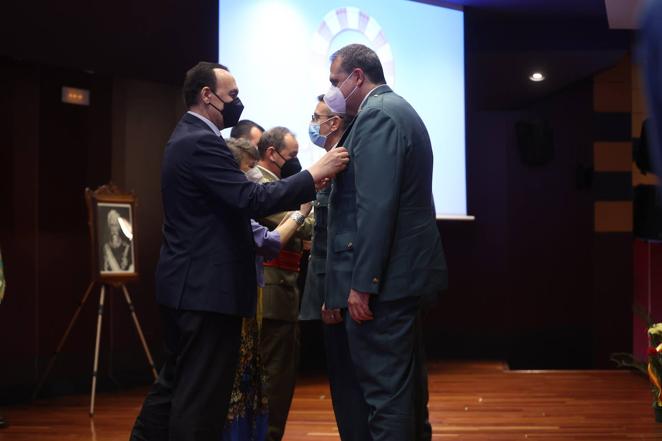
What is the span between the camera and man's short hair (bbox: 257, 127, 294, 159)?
3855mm

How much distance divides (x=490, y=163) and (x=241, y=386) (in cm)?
477

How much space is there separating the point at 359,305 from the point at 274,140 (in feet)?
4.46

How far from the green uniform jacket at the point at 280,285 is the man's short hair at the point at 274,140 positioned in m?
0.10

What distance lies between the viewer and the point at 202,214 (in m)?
2.82

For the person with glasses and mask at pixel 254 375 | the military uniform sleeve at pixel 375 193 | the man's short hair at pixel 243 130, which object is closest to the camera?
the military uniform sleeve at pixel 375 193

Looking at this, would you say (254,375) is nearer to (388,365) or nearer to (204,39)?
(388,365)

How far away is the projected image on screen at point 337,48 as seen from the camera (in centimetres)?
595

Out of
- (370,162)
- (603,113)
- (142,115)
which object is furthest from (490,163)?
(370,162)

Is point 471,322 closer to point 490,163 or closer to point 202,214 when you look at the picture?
point 490,163

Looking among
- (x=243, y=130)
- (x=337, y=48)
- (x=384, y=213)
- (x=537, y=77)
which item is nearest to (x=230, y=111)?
(x=384, y=213)

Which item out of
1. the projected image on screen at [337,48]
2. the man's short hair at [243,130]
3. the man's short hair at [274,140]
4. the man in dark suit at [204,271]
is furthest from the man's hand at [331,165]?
the projected image on screen at [337,48]

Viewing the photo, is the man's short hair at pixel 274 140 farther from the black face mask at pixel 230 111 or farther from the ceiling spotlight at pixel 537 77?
the ceiling spotlight at pixel 537 77

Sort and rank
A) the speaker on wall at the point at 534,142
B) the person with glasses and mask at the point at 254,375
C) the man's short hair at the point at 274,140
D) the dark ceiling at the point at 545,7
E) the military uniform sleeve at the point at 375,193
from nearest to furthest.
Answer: the military uniform sleeve at the point at 375,193 → the person with glasses and mask at the point at 254,375 → the man's short hair at the point at 274,140 → the dark ceiling at the point at 545,7 → the speaker on wall at the point at 534,142

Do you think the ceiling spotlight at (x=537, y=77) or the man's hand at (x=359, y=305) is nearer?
the man's hand at (x=359, y=305)
